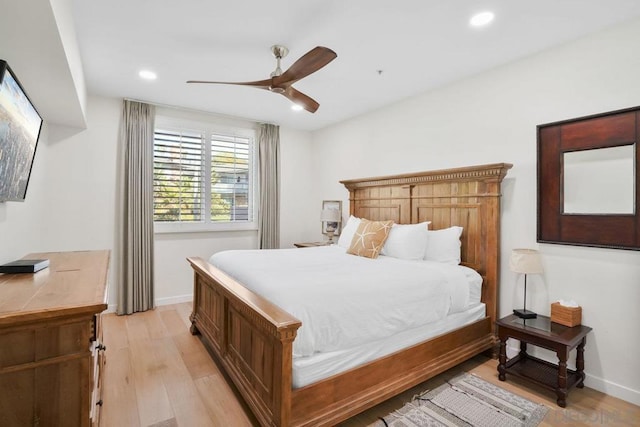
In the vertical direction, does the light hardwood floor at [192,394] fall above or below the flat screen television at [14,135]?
below

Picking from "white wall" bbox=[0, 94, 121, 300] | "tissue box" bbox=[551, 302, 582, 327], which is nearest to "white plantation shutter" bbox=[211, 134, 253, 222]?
"white wall" bbox=[0, 94, 121, 300]

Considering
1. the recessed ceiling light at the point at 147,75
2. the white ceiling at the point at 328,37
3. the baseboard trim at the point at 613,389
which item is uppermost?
the recessed ceiling light at the point at 147,75

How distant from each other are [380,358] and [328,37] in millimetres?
2410

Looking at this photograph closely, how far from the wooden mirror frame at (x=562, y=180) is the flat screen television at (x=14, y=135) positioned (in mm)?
3571

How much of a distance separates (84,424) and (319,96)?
355 centimetres

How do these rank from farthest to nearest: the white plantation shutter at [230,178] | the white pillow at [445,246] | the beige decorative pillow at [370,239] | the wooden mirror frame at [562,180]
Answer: the white plantation shutter at [230,178] → the beige decorative pillow at [370,239] → the white pillow at [445,246] → the wooden mirror frame at [562,180]

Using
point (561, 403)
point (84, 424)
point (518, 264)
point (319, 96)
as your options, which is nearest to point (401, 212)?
point (518, 264)

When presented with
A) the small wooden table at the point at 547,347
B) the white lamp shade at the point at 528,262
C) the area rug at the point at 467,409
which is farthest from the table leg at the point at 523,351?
the white lamp shade at the point at 528,262

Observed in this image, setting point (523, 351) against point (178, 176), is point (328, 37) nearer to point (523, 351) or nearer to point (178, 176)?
point (178, 176)

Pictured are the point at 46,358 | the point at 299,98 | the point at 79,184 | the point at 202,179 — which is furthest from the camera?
the point at 202,179

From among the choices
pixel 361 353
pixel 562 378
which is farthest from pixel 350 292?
pixel 562 378

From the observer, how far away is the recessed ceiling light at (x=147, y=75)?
10.4 ft

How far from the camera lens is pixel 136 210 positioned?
397 cm

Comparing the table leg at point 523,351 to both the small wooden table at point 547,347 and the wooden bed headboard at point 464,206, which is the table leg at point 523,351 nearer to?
the small wooden table at point 547,347
